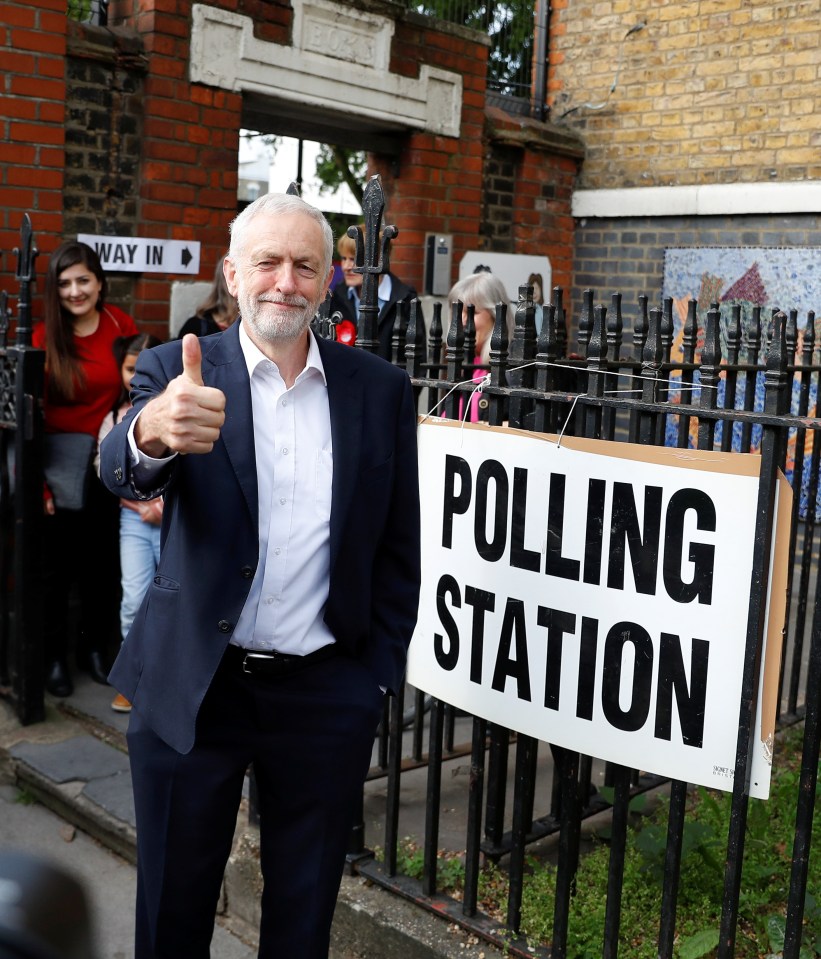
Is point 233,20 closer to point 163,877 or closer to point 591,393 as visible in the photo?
point 591,393

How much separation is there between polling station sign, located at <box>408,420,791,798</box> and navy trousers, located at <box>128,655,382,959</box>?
488 mm

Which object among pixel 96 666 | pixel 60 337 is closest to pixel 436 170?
pixel 60 337

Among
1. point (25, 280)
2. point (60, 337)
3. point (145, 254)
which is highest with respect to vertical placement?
point (145, 254)

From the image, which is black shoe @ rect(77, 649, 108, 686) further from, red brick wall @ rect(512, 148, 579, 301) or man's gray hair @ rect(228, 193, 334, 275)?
red brick wall @ rect(512, 148, 579, 301)

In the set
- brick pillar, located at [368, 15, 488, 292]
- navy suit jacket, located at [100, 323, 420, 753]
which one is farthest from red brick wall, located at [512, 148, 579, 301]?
navy suit jacket, located at [100, 323, 420, 753]

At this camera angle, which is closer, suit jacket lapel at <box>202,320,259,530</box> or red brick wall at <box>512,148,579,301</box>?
suit jacket lapel at <box>202,320,259,530</box>

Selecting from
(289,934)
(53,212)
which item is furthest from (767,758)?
(53,212)

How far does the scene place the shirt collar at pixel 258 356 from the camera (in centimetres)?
236

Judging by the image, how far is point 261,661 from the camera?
233 centimetres

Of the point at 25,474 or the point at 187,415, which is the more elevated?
the point at 187,415

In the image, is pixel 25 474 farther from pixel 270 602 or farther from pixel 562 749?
pixel 562 749

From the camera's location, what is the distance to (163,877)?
2.42 metres

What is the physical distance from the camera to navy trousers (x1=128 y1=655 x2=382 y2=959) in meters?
2.37

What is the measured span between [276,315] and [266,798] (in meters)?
1.09
